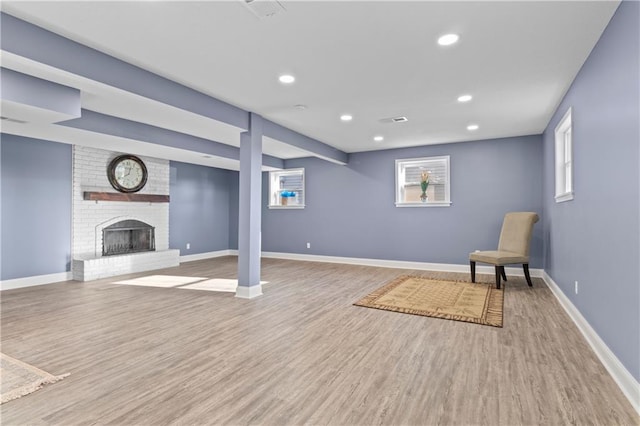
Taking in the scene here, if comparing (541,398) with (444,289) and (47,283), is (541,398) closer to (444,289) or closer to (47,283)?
(444,289)

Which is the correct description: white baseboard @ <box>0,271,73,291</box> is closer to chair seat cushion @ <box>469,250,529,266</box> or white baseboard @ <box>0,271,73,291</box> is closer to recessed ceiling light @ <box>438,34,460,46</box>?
recessed ceiling light @ <box>438,34,460,46</box>

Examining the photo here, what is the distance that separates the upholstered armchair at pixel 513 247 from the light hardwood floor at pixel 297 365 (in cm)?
71

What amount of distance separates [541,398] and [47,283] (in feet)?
21.5

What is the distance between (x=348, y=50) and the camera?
2.83 metres

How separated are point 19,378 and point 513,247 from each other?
19.2 ft

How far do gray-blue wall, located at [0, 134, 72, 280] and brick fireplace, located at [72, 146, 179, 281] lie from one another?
172mm

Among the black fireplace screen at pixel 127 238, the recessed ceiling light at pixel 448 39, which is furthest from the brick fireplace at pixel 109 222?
the recessed ceiling light at pixel 448 39

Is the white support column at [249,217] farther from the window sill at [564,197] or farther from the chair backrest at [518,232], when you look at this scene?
the chair backrest at [518,232]

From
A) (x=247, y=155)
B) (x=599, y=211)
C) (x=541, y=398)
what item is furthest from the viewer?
(x=247, y=155)

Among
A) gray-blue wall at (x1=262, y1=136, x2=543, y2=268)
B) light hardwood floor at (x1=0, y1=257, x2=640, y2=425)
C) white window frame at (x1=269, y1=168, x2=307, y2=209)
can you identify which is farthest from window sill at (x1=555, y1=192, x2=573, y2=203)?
white window frame at (x1=269, y1=168, x2=307, y2=209)

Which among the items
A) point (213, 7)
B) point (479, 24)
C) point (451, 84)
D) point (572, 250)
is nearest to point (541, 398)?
point (572, 250)

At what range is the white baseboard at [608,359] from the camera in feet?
6.48

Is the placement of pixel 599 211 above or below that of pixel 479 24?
below

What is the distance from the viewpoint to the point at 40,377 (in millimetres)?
2283
